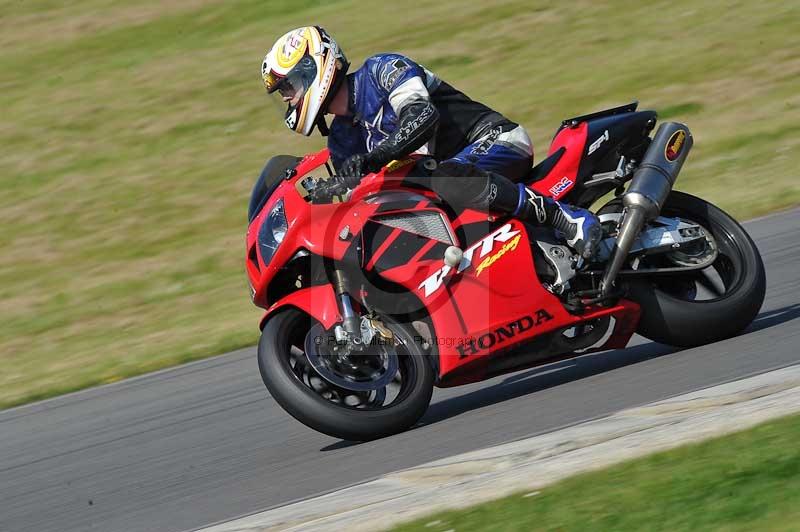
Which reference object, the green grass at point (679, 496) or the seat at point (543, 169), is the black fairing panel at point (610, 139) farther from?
the green grass at point (679, 496)

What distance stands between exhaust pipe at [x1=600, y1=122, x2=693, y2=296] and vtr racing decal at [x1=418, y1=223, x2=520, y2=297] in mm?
486

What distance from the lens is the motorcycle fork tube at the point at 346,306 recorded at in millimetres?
4781

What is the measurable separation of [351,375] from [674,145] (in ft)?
6.66

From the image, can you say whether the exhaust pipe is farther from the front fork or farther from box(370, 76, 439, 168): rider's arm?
the front fork

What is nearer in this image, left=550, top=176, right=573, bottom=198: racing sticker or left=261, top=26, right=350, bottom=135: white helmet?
left=261, top=26, right=350, bottom=135: white helmet

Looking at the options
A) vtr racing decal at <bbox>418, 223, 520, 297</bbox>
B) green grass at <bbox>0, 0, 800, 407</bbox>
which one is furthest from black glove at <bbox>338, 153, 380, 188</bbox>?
green grass at <bbox>0, 0, 800, 407</bbox>

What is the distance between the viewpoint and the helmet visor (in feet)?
16.4

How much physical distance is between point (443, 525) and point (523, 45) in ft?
40.8

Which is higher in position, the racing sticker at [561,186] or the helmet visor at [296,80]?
the helmet visor at [296,80]

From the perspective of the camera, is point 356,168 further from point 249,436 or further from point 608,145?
point 249,436

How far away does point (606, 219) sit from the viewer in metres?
5.55

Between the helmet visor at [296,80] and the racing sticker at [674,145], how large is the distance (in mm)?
1787

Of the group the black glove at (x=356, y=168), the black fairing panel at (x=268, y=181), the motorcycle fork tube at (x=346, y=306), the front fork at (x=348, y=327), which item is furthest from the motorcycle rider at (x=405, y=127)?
the front fork at (x=348, y=327)

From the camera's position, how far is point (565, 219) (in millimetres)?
5242
